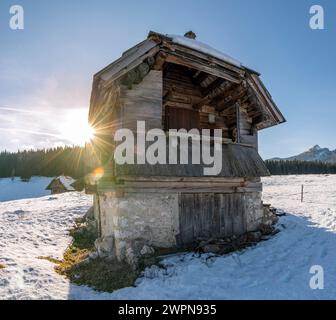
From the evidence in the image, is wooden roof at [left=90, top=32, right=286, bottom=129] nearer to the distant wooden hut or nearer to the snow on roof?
the snow on roof

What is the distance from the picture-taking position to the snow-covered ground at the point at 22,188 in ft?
176

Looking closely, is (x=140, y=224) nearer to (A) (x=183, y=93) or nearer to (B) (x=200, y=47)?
(A) (x=183, y=93)

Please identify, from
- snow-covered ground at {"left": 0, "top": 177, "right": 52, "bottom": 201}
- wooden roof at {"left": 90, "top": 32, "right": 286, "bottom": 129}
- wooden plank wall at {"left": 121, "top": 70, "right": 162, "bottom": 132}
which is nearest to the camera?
wooden roof at {"left": 90, "top": 32, "right": 286, "bottom": 129}

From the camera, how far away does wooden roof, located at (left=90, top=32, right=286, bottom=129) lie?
28.5 ft

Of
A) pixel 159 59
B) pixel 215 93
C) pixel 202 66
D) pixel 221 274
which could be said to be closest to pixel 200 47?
pixel 202 66

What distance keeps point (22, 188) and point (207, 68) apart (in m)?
60.1

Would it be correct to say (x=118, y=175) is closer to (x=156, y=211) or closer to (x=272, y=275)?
(x=156, y=211)

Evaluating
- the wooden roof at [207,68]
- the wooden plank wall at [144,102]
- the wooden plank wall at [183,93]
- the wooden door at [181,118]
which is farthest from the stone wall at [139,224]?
the wooden roof at [207,68]

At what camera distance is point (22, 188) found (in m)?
59.7

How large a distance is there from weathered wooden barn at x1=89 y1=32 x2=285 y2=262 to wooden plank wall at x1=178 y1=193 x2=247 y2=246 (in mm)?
34

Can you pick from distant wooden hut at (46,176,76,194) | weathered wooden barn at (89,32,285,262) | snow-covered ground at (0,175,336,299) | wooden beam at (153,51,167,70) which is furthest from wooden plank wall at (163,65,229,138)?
distant wooden hut at (46,176,76,194)
